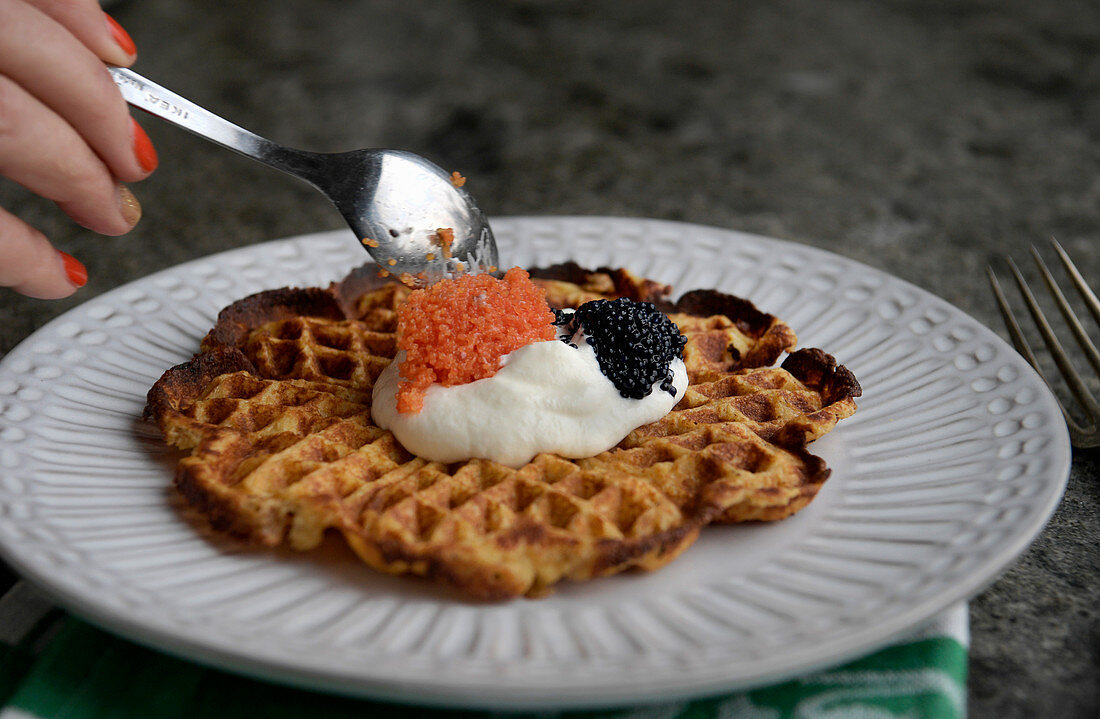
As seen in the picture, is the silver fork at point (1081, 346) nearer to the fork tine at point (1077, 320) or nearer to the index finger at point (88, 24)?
the fork tine at point (1077, 320)

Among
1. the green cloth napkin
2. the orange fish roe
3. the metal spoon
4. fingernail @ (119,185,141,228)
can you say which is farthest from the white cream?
fingernail @ (119,185,141,228)

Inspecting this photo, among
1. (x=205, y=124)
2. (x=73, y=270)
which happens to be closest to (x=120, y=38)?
(x=205, y=124)

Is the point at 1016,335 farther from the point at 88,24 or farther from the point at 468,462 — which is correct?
the point at 88,24

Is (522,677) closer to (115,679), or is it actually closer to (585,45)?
(115,679)

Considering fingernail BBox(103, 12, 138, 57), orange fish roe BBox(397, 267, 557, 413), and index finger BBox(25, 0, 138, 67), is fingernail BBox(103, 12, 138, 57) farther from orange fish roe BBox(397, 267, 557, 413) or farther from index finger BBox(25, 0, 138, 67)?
orange fish roe BBox(397, 267, 557, 413)

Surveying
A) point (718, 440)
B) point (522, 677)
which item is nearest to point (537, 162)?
point (718, 440)

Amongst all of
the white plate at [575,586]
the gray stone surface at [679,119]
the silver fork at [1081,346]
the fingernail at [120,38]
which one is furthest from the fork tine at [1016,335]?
the fingernail at [120,38]
